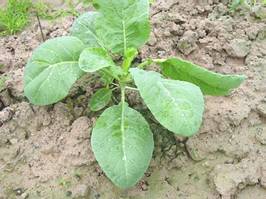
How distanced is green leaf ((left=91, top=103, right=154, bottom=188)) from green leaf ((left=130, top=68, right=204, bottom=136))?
19cm

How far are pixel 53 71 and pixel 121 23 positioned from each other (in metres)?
0.40

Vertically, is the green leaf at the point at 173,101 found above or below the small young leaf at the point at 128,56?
above

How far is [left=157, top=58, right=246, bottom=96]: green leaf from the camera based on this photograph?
82.0 inches

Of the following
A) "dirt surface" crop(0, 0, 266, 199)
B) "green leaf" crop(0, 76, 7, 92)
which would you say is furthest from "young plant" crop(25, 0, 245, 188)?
"green leaf" crop(0, 76, 7, 92)

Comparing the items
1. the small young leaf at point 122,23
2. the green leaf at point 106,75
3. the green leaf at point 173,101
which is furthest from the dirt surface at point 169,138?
the green leaf at point 173,101

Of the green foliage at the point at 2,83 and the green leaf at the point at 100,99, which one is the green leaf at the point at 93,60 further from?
the green foliage at the point at 2,83

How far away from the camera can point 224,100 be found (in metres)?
2.40

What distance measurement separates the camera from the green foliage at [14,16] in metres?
2.90

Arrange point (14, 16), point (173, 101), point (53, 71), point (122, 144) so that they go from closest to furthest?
point (173, 101) < point (122, 144) < point (53, 71) < point (14, 16)

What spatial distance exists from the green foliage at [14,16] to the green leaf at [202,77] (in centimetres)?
109

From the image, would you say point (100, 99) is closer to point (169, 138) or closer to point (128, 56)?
point (128, 56)

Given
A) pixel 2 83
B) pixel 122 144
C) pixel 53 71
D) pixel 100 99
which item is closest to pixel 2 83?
pixel 2 83

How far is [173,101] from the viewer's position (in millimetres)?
1951

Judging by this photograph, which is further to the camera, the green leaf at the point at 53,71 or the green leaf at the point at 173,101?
the green leaf at the point at 53,71
